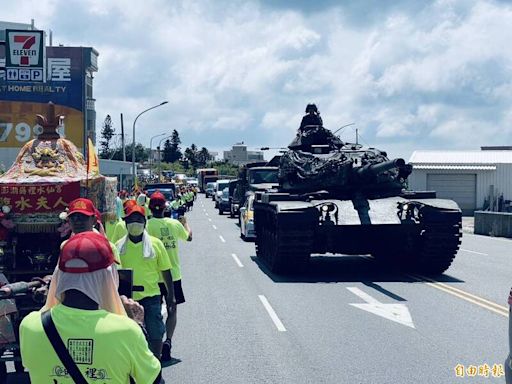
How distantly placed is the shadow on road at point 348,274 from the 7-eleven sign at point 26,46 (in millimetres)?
13465

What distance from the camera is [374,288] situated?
13.5 metres

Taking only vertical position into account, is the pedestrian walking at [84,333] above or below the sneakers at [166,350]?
above

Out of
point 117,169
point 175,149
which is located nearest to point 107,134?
point 175,149

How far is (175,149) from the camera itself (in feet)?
556

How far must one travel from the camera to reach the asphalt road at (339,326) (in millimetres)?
7707

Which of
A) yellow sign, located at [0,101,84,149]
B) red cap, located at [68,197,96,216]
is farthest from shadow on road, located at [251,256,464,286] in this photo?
yellow sign, located at [0,101,84,149]

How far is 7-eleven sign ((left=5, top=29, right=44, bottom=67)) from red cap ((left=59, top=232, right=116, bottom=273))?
25307 mm

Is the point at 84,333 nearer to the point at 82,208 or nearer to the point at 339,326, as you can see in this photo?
the point at 82,208

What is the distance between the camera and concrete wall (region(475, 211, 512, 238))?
2862 centimetres

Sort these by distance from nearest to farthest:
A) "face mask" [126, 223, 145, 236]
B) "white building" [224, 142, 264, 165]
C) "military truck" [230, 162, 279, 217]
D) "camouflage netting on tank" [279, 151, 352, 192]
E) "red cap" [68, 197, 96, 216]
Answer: "red cap" [68, 197, 96, 216] → "face mask" [126, 223, 145, 236] → "camouflage netting on tank" [279, 151, 352, 192] → "military truck" [230, 162, 279, 217] → "white building" [224, 142, 264, 165]

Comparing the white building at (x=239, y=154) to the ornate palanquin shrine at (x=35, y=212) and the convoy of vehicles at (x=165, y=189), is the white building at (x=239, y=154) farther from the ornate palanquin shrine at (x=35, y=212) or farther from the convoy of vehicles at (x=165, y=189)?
the ornate palanquin shrine at (x=35, y=212)

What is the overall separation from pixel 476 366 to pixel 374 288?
567cm

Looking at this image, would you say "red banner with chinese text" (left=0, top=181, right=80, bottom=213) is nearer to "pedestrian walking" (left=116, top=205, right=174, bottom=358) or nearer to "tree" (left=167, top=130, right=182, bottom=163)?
"pedestrian walking" (left=116, top=205, right=174, bottom=358)

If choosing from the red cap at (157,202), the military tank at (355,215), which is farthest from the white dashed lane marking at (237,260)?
the red cap at (157,202)
